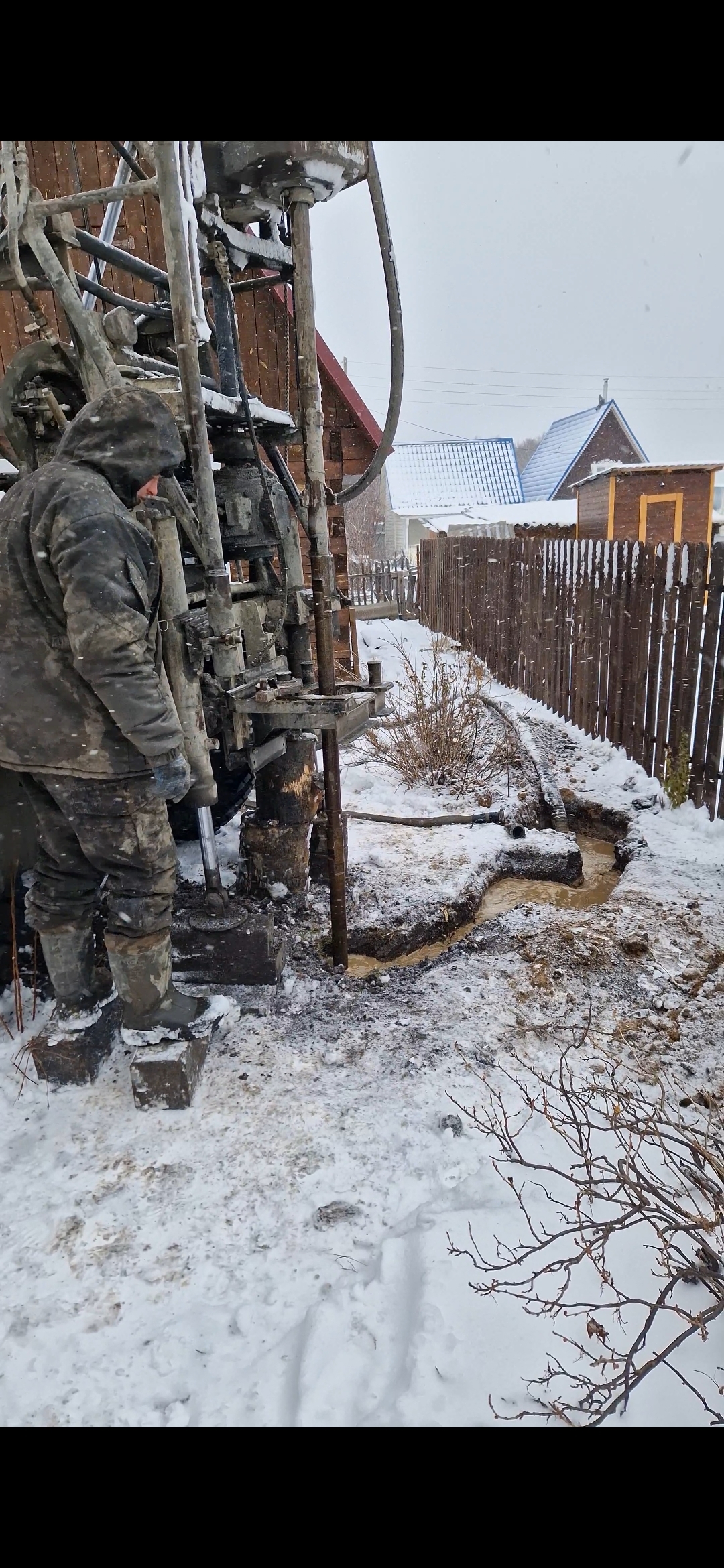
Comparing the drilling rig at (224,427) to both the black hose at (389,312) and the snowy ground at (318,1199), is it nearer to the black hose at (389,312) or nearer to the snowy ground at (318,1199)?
the black hose at (389,312)

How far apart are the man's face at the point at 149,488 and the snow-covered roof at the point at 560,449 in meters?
24.8

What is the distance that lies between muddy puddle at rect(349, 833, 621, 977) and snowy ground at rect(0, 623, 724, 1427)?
386 mm

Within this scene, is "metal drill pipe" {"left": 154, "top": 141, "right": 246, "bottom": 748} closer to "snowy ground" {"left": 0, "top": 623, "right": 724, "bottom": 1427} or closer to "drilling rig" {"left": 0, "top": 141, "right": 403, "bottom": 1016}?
"drilling rig" {"left": 0, "top": 141, "right": 403, "bottom": 1016}

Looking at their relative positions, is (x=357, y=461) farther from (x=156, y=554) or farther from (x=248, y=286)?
(x=156, y=554)

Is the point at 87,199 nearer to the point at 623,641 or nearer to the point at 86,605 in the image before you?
the point at 86,605

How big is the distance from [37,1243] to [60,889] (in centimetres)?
117

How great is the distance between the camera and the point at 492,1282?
1.99 metres

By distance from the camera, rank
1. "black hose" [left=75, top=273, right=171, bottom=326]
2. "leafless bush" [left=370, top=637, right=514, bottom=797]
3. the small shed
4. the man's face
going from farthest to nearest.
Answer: the small shed < "leafless bush" [left=370, top=637, right=514, bottom=797] < "black hose" [left=75, top=273, right=171, bottom=326] < the man's face

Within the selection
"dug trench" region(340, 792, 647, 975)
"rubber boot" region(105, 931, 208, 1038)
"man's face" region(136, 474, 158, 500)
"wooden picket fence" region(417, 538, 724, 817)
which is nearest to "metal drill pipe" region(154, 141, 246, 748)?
"man's face" region(136, 474, 158, 500)

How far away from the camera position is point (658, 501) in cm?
1697

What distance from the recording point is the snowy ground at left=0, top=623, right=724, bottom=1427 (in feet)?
6.35

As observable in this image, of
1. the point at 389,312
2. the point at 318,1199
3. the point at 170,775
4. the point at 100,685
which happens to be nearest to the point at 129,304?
the point at 389,312
